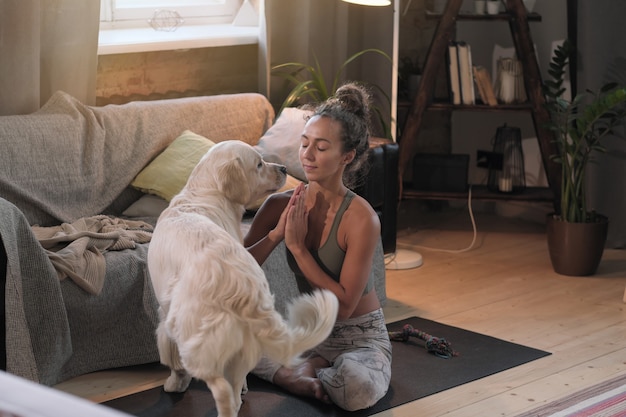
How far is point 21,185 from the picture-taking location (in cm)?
340

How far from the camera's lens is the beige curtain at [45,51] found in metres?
3.62

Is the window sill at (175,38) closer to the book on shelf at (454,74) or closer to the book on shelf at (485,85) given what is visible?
the book on shelf at (454,74)

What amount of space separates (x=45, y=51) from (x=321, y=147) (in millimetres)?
1693

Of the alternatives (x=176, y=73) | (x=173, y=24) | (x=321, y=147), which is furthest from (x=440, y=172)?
(x=321, y=147)

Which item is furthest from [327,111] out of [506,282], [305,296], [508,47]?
[508,47]

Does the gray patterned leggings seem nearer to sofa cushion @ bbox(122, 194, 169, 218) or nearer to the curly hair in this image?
the curly hair

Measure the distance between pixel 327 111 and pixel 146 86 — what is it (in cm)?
198

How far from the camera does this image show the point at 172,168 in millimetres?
3723

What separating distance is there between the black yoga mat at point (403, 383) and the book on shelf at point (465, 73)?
61.3 inches

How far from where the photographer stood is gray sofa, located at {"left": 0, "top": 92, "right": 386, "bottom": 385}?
278cm

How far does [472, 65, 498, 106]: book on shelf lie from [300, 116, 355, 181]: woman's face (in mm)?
2282

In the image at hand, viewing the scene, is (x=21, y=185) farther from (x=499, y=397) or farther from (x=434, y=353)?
(x=499, y=397)

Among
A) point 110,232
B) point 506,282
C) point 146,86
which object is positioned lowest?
point 506,282

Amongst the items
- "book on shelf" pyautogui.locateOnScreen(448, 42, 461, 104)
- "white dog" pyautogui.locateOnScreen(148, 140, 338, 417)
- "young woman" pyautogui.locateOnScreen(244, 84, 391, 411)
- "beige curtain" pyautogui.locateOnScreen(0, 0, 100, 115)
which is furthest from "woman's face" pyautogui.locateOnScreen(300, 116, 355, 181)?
"book on shelf" pyautogui.locateOnScreen(448, 42, 461, 104)
